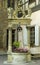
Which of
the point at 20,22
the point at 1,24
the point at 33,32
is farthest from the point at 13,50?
the point at 1,24

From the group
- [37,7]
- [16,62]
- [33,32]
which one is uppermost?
[37,7]

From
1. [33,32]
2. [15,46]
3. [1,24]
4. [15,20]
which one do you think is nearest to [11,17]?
[15,20]

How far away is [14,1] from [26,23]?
38.0ft

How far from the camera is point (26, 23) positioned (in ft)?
67.4

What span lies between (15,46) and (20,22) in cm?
174

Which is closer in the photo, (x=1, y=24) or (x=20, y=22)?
(x=20, y=22)

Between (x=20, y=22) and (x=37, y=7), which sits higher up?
(x=37, y=7)

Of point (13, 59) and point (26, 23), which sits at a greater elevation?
point (26, 23)

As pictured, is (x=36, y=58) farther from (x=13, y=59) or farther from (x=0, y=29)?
(x=0, y=29)

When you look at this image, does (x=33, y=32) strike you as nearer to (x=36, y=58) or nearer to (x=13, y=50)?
(x=36, y=58)

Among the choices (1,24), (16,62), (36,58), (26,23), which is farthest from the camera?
(1,24)

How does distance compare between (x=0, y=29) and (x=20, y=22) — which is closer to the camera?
(x=20, y=22)

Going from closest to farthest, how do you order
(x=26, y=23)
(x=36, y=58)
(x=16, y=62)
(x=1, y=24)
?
(x=16, y=62) < (x=26, y=23) < (x=36, y=58) < (x=1, y=24)

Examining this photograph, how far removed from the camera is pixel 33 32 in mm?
23750
